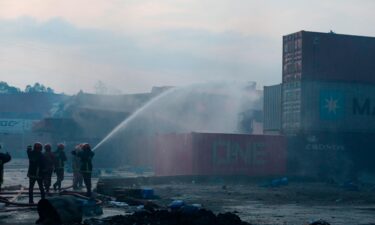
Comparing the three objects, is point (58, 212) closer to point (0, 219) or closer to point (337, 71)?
point (0, 219)

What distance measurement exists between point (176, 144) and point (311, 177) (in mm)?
7793

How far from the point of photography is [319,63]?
35.8 metres

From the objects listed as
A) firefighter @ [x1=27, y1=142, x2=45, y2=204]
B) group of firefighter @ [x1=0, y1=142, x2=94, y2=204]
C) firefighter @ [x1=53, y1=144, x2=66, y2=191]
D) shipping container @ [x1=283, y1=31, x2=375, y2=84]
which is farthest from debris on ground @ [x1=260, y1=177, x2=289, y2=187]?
firefighter @ [x1=27, y1=142, x2=45, y2=204]

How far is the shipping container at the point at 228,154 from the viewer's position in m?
34.6

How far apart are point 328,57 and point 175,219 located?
2475 centimetres

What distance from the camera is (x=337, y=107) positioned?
3606 cm

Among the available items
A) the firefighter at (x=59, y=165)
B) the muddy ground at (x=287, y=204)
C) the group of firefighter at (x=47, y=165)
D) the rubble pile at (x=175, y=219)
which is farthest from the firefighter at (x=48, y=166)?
the rubble pile at (x=175, y=219)

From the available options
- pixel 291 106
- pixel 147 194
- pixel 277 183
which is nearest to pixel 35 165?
pixel 147 194

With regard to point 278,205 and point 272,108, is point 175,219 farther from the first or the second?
point 272,108

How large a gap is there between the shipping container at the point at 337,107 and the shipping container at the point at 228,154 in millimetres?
2078

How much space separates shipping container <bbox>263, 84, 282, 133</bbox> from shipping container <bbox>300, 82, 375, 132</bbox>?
2.59 meters

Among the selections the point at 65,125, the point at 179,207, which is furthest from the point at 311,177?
the point at 65,125

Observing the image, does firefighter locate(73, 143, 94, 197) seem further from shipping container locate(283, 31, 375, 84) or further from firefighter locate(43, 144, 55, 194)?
shipping container locate(283, 31, 375, 84)

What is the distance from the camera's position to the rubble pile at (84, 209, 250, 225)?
505 inches
